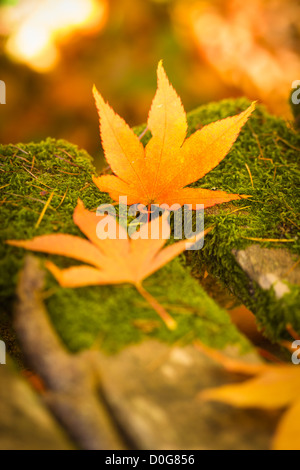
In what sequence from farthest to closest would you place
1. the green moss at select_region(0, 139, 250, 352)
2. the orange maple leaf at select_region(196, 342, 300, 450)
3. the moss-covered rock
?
1. the moss-covered rock
2. the green moss at select_region(0, 139, 250, 352)
3. the orange maple leaf at select_region(196, 342, 300, 450)

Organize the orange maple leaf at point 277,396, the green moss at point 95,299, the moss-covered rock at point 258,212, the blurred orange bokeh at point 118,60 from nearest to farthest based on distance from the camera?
the orange maple leaf at point 277,396, the green moss at point 95,299, the moss-covered rock at point 258,212, the blurred orange bokeh at point 118,60

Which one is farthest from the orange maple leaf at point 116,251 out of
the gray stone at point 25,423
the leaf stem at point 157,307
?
the gray stone at point 25,423

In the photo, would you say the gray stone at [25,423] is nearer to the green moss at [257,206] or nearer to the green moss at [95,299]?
the green moss at [95,299]

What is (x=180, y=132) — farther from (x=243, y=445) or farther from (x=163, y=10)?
(x=163, y=10)

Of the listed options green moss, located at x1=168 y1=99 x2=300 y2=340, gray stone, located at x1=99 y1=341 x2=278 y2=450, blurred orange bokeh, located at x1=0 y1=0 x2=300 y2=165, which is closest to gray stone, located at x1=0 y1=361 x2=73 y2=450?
gray stone, located at x1=99 y1=341 x2=278 y2=450

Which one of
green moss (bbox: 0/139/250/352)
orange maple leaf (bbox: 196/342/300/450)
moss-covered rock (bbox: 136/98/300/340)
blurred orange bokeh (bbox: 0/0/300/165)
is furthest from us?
blurred orange bokeh (bbox: 0/0/300/165)

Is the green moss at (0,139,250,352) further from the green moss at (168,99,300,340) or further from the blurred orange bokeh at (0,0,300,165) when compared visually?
the blurred orange bokeh at (0,0,300,165)

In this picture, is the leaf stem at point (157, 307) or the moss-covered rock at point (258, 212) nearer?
the leaf stem at point (157, 307)

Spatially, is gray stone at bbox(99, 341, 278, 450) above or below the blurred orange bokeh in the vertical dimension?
below
